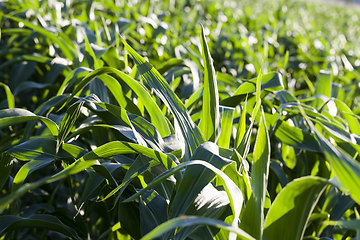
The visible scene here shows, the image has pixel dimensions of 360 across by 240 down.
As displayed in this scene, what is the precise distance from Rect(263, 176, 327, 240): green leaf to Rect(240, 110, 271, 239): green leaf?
0.06 feet

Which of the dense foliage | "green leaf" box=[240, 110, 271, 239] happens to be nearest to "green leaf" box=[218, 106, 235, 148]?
the dense foliage

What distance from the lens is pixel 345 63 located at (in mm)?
2441

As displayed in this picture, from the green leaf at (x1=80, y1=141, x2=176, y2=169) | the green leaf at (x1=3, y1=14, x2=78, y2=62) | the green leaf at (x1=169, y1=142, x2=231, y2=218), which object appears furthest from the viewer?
the green leaf at (x1=3, y1=14, x2=78, y2=62)

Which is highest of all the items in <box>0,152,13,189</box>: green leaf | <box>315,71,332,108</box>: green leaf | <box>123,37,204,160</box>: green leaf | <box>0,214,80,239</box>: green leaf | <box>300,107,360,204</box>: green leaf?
<box>300,107,360,204</box>: green leaf

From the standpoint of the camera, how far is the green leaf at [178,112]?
1.02 m

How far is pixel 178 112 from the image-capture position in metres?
1.06

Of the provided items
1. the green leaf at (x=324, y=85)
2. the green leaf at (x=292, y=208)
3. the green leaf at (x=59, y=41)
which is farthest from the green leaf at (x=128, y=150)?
the green leaf at (x=324, y=85)

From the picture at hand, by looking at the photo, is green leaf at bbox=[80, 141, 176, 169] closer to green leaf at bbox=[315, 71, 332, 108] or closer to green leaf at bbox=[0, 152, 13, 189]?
green leaf at bbox=[0, 152, 13, 189]

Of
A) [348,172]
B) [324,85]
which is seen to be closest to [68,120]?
[348,172]

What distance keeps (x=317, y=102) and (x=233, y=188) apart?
38.5 inches

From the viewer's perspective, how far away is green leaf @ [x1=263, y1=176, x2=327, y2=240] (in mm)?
744

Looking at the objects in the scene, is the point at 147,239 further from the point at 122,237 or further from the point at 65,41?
the point at 65,41

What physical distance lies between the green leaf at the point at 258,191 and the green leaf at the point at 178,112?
6.9 inches

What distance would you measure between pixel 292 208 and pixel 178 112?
0.38 m
